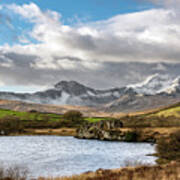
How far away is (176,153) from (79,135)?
82.2m

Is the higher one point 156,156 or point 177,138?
point 177,138

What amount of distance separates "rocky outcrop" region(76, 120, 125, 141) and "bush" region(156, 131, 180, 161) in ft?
201

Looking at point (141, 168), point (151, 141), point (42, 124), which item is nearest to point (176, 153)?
point (141, 168)

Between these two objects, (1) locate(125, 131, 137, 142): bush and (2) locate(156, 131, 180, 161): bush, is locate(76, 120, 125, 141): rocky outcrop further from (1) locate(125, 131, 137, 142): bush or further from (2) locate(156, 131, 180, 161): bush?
(2) locate(156, 131, 180, 161): bush

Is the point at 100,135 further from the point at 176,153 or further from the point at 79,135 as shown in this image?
the point at 176,153

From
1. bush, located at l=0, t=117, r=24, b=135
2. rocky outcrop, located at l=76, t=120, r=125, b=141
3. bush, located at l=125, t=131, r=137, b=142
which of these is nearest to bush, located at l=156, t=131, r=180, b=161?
bush, located at l=125, t=131, r=137, b=142

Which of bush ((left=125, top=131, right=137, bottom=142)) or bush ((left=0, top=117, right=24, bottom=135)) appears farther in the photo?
bush ((left=0, top=117, right=24, bottom=135))

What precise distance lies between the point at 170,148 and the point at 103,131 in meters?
73.3

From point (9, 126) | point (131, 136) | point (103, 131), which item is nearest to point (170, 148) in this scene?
point (131, 136)

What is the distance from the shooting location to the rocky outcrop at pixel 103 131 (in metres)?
124

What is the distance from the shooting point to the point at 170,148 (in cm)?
5897

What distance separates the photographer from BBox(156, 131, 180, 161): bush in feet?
188

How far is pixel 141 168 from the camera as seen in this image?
123 ft

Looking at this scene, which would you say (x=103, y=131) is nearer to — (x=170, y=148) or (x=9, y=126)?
(x=9, y=126)
